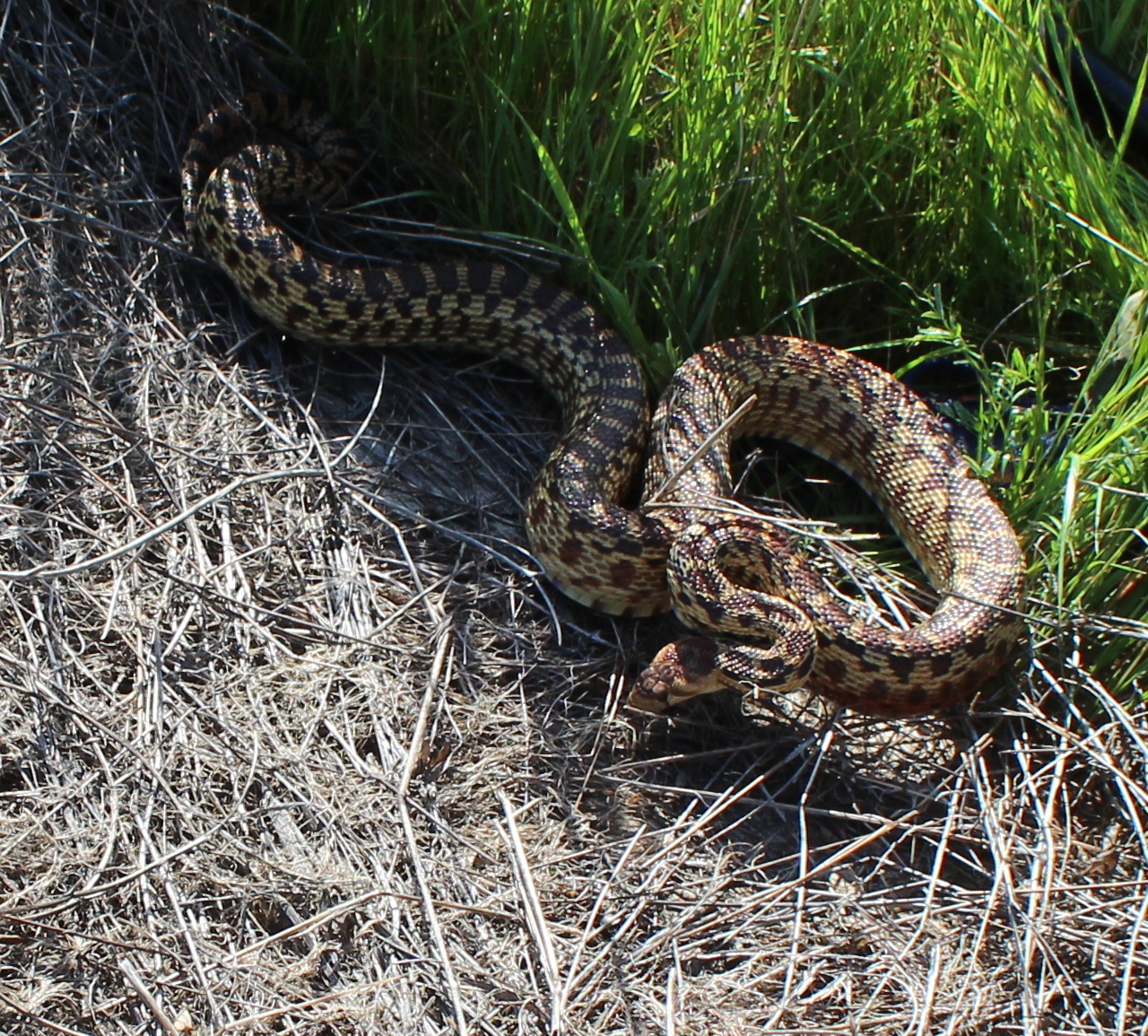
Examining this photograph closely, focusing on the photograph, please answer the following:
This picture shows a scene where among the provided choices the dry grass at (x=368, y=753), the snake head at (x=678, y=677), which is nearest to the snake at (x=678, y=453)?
the snake head at (x=678, y=677)

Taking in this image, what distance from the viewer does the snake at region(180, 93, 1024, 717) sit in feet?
12.2

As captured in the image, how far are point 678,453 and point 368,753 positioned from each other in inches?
62.3

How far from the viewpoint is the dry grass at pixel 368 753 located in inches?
119

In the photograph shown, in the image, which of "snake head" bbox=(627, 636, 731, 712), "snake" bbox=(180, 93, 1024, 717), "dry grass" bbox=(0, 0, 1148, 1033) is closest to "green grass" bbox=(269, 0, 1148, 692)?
"snake" bbox=(180, 93, 1024, 717)

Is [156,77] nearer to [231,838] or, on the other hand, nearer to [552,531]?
[552,531]

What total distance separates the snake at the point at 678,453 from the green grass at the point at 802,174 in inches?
7.5

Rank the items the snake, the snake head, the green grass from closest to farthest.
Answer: the snake head, the snake, the green grass

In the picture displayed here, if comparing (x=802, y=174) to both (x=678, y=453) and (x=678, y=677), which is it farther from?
(x=678, y=677)

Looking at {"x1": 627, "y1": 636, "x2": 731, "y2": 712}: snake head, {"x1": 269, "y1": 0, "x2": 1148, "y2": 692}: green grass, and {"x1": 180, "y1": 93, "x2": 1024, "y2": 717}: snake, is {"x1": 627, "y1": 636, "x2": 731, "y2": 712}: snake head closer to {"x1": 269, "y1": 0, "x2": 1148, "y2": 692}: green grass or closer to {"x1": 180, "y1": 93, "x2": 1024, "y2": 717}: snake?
{"x1": 180, "y1": 93, "x2": 1024, "y2": 717}: snake

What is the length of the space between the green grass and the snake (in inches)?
7.5

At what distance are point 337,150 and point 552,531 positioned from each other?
1904mm

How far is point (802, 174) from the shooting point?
14.4ft

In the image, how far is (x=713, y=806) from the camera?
137 inches

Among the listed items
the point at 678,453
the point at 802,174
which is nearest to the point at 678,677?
the point at 678,453
